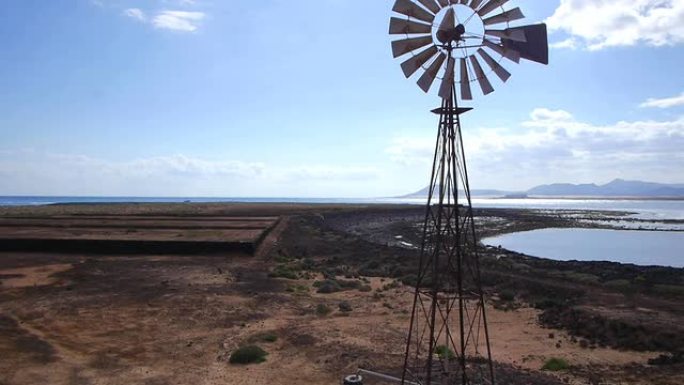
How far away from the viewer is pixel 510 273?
104 feet

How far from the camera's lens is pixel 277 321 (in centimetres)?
1844

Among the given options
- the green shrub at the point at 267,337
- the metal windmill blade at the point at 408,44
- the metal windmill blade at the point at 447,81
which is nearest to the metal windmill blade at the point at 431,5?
the metal windmill blade at the point at 408,44

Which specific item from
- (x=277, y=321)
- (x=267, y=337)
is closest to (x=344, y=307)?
(x=277, y=321)

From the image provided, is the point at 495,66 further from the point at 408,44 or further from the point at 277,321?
the point at 277,321

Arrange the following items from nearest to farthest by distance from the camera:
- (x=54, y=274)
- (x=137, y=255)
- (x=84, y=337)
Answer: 1. (x=84, y=337)
2. (x=54, y=274)
3. (x=137, y=255)

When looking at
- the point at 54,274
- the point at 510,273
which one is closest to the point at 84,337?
the point at 54,274

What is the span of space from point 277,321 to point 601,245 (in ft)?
171

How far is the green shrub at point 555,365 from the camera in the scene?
43.9 feet

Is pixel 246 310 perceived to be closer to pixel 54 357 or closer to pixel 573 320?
pixel 54 357

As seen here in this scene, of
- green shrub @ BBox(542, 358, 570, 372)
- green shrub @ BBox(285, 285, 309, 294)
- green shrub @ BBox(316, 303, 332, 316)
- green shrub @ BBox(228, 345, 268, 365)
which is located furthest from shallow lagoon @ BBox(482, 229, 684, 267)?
green shrub @ BBox(228, 345, 268, 365)

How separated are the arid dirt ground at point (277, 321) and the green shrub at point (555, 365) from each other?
165mm

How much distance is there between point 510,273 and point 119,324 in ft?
77.9

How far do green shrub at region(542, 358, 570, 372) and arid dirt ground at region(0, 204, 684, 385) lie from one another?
0.17 metres

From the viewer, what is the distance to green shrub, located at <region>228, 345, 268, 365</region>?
45.4ft
